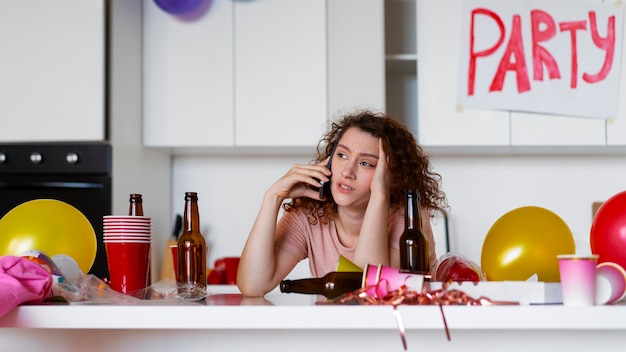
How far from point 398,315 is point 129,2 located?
208 cm

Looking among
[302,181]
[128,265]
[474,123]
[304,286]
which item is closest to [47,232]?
[128,265]

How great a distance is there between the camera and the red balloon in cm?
111

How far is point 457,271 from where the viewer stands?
126 centimetres

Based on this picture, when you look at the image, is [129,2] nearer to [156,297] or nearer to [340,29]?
[340,29]

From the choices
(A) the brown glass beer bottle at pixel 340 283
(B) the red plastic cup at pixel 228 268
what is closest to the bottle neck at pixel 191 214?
(A) the brown glass beer bottle at pixel 340 283

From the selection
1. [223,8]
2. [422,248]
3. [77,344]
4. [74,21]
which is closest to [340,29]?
[223,8]

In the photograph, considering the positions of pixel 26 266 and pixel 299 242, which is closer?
pixel 26 266

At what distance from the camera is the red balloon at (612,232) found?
1107 millimetres

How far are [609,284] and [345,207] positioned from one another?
882mm

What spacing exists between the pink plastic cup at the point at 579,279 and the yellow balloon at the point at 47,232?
2.56 feet

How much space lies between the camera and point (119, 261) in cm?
119

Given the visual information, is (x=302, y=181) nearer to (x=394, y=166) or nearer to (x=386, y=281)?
(x=394, y=166)

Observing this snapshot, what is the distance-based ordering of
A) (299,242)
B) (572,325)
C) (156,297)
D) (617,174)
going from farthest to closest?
(617,174), (299,242), (156,297), (572,325)

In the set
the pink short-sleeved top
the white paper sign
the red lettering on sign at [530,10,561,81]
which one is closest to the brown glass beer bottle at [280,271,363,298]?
the pink short-sleeved top
